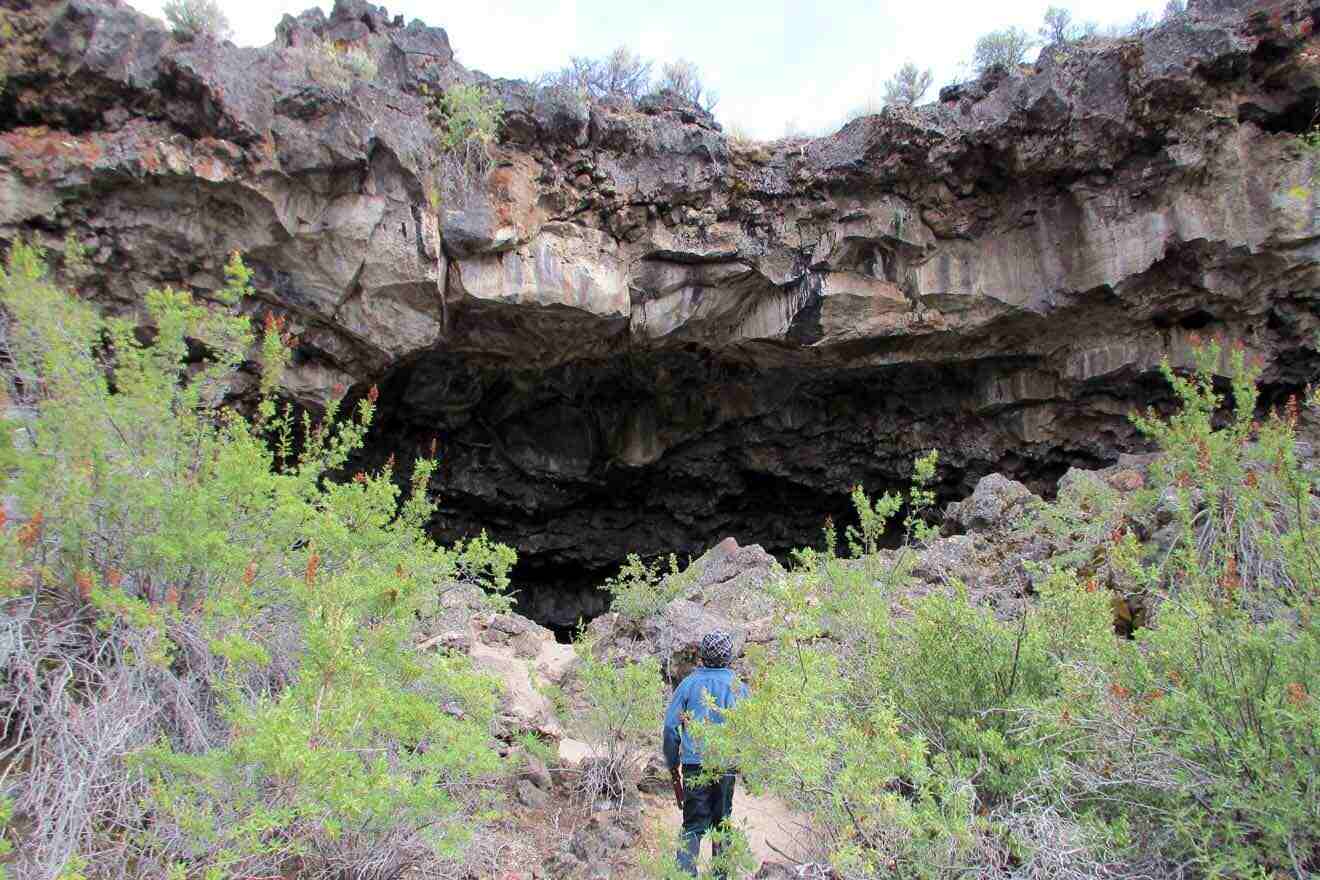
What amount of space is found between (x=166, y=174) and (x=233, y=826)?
8.02 m

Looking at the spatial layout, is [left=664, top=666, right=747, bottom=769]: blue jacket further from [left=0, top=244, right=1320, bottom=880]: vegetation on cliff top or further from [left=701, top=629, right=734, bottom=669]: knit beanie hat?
[left=0, top=244, right=1320, bottom=880]: vegetation on cliff top

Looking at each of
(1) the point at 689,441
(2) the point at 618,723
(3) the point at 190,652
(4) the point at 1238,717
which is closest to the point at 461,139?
(1) the point at 689,441

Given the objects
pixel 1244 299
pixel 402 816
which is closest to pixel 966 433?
pixel 1244 299

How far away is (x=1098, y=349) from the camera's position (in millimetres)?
10594

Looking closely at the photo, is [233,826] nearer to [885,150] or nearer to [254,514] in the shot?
[254,514]

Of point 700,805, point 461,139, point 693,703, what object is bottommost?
point 700,805

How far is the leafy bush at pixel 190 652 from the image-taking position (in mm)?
2371

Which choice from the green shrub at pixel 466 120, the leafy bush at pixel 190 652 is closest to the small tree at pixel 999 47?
the green shrub at pixel 466 120

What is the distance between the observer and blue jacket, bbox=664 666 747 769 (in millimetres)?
3494

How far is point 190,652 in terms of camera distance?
3033mm

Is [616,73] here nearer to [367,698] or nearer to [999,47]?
[999,47]

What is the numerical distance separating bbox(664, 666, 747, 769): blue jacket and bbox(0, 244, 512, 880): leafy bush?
0.87 metres

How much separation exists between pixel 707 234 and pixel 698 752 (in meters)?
7.98

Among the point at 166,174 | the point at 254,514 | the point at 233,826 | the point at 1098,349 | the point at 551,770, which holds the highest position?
the point at 166,174
